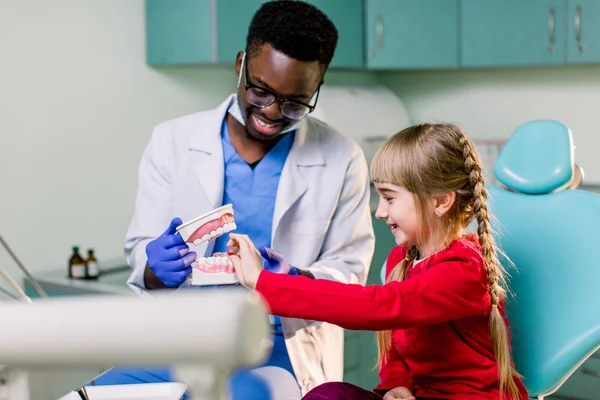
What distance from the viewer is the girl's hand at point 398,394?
4.41ft

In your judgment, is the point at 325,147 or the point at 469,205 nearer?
the point at 469,205

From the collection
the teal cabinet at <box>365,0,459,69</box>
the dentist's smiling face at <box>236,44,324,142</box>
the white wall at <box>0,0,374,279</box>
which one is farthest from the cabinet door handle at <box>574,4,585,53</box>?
the dentist's smiling face at <box>236,44,324,142</box>

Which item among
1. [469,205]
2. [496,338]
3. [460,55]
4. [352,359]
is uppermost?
[460,55]

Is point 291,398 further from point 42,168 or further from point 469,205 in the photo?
point 42,168

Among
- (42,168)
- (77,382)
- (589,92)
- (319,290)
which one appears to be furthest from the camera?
(589,92)

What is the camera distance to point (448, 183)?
1369 millimetres

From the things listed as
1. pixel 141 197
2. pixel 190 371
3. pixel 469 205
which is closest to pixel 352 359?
pixel 141 197

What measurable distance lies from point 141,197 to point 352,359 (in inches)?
49.5

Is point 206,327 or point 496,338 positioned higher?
point 206,327

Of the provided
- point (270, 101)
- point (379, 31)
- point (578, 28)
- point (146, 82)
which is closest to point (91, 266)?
point (146, 82)

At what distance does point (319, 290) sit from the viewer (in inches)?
48.2

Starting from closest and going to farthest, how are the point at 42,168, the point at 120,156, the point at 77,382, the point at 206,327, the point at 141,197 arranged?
the point at 206,327 < the point at 77,382 < the point at 141,197 < the point at 42,168 < the point at 120,156

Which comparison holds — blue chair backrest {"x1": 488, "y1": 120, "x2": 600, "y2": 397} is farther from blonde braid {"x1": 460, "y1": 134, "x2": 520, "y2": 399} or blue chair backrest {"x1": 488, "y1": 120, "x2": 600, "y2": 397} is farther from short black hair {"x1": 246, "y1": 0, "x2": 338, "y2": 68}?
short black hair {"x1": 246, "y1": 0, "x2": 338, "y2": 68}

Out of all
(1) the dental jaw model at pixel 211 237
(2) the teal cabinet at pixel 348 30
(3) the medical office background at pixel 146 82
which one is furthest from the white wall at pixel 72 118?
(1) the dental jaw model at pixel 211 237
